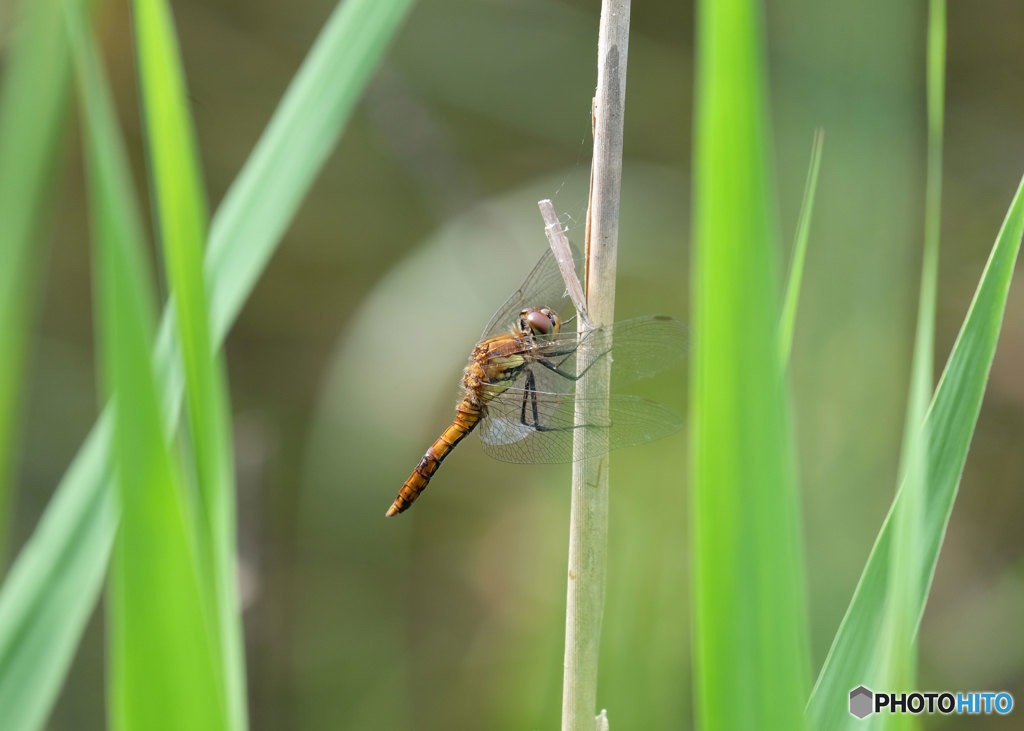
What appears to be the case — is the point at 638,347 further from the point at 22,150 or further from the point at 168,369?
the point at 22,150

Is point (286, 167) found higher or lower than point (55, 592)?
higher

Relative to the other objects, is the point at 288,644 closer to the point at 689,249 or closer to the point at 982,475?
the point at 689,249

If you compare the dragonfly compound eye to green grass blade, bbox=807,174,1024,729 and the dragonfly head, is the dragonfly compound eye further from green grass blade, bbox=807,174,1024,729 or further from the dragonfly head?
green grass blade, bbox=807,174,1024,729

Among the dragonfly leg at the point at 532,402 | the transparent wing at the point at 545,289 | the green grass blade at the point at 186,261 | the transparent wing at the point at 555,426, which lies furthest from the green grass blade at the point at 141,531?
the transparent wing at the point at 545,289

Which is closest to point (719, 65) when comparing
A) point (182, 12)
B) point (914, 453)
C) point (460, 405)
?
point (914, 453)

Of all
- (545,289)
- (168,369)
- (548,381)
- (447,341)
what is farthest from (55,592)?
(447,341)

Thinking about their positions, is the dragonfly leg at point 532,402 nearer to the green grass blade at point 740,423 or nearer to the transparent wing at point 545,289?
the transparent wing at point 545,289
